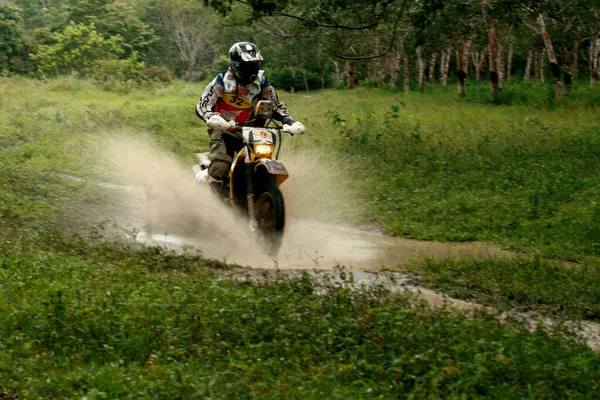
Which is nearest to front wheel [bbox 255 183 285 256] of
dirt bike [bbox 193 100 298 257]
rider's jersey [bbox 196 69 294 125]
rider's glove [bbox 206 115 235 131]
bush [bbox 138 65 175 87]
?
dirt bike [bbox 193 100 298 257]

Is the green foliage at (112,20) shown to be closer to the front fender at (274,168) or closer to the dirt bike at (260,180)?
Answer: the dirt bike at (260,180)

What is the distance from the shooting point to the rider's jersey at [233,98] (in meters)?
9.93

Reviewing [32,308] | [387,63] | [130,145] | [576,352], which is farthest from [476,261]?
[387,63]

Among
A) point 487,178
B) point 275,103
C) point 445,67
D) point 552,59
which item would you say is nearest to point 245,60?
point 275,103

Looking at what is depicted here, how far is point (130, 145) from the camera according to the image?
13984mm

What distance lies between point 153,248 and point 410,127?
1222cm

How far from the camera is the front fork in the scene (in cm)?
943

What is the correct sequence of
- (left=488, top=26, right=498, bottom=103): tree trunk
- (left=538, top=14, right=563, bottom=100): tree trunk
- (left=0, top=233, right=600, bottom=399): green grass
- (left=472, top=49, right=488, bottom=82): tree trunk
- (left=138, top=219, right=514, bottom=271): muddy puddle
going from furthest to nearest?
1. (left=472, top=49, right=488, bottom=82): tree trunk
2. (left=488, top=26, right=498, bottom=103): tree trunk
3. (left=538, top=14, right=563, bottom=100): tree trunk
4. (left=138, top=219, right=514, bottom=271): muddy puddle
5. (left=0, top=233, right=600, bottom=399): green grass

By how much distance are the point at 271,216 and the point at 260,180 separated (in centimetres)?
55

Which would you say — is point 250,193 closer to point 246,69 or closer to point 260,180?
point 260,180

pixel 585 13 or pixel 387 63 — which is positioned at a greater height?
pixel 585 13

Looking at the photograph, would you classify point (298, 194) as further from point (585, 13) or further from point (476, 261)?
point (585, 13)

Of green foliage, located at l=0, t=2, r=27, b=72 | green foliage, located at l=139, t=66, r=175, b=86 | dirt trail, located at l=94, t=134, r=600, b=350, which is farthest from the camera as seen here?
green foliage, located at l=0, t=2, r=27, b=72

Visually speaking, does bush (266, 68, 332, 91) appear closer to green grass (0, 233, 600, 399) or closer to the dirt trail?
the dirt trail
